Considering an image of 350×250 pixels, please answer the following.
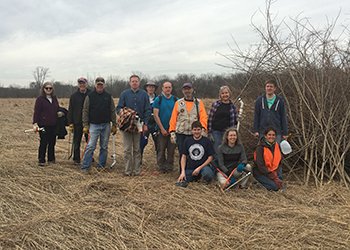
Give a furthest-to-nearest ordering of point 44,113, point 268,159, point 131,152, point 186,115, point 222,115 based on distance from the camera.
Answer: point 44,113 < point 131,152 < point 186,115 < point 222,115 < point 268,159

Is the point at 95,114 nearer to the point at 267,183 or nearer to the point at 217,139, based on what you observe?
the point at 217,139

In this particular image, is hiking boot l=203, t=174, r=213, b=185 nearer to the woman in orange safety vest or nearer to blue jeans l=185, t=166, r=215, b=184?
blue jeans l=185, t=166, r=215, b=184

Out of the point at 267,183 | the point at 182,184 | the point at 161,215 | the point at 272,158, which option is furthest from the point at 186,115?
the point at 161,215

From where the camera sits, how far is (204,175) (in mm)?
4457

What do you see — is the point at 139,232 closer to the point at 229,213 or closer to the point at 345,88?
the point at 229,213

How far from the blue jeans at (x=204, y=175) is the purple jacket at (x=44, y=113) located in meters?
2.90

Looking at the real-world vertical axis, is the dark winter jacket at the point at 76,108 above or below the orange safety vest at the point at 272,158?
above

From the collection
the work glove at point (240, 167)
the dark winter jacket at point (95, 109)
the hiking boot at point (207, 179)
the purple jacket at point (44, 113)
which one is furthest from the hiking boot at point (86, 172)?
the work glove at point (240, 167)

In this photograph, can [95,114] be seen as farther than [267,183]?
Yes

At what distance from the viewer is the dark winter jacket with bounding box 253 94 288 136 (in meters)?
4.55

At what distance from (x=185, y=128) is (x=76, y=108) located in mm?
2281

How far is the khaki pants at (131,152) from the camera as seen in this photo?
5.15 metres

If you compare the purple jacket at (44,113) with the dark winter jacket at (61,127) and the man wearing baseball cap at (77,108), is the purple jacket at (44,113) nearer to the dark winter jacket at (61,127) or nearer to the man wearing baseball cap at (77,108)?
the dark winter jacket at (61,127)

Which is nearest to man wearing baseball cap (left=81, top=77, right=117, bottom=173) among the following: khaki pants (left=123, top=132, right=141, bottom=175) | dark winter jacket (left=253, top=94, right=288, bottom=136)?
khaki pants (left=123, top=132, right=141, bottom=175)
